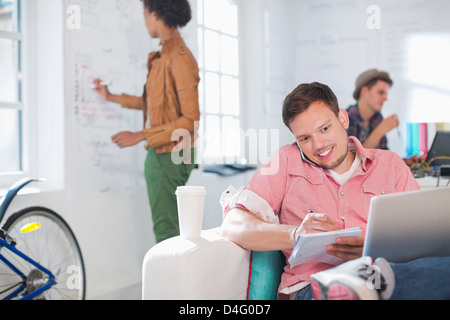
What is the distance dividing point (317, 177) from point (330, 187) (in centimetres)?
5

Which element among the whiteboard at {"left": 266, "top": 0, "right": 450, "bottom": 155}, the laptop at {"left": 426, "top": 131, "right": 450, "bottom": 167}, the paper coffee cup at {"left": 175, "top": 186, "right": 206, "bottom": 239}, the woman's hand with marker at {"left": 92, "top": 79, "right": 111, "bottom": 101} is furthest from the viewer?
the whiteboard at {"left": 266, "top": 0, "right": 450, "bottom": 155}

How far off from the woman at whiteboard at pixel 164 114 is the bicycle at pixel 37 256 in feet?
1.65

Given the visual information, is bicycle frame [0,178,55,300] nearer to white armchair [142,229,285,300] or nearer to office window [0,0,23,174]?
office window [0,0,23,174]

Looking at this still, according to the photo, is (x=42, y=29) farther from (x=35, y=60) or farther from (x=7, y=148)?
(x=7, y=148)

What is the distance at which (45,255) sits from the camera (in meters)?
2.44

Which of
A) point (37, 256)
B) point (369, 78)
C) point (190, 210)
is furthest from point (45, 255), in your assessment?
point (369, 78)

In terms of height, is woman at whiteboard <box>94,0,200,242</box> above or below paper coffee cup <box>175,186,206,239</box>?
above

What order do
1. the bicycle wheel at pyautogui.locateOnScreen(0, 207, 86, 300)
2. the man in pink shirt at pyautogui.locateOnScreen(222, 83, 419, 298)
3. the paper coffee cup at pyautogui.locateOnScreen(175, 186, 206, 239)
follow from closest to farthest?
the paper coffee cup at pyautogui.locateOnScreen(175, 186, 206, 239), the man in pink shirt at pyautogui.locateOnScreen(222, 83, 419, 298), the bicycle wheel at pyautogui.locateOnScreen(0, 207, 86, 300)

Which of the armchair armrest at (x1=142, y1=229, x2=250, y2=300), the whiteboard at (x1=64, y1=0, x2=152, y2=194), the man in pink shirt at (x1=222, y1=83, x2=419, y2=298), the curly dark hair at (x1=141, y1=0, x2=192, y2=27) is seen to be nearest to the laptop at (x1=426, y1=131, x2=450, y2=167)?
the man in pink shirt at (x1=222, y1=83, x2=419, y2=298)

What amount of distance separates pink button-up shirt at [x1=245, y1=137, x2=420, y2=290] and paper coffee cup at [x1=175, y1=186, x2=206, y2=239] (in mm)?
227

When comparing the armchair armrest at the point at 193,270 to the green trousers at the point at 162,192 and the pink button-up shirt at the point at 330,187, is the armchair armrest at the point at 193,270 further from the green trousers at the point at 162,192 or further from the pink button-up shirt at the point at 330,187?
the green trousers at the point at 162,192

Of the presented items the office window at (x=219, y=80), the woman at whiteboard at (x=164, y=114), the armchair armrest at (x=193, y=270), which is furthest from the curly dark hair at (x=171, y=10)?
the armchair armrest at (x=193, y=270)

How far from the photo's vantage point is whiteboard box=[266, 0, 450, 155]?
4480 mm

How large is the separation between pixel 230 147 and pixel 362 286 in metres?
3.28
